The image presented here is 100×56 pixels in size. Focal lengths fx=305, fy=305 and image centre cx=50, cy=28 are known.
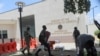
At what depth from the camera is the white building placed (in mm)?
34500

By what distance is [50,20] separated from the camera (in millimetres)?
37906

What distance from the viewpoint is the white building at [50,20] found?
3450cm

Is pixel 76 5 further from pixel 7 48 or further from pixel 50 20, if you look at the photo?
pixel 50 20

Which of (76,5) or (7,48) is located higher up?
(76,5)

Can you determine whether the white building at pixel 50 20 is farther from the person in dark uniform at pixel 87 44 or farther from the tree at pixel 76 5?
the person in dark uniform at pixel 87 44

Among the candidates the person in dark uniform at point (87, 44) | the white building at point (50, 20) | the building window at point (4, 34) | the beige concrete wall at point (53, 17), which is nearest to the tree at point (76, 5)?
the person in dark uniform at point (87, 44)

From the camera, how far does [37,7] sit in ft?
137

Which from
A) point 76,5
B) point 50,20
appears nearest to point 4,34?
point 50,20

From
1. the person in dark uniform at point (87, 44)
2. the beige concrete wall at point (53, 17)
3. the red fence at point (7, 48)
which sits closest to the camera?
the person in dark uniform at point (87, 44)

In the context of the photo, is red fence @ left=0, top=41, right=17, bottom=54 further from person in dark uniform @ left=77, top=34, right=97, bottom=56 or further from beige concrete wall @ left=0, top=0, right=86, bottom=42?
beige concrete wall @ left=0, top=0, right=86, bottom=42

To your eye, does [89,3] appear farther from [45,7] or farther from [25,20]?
[25,20]

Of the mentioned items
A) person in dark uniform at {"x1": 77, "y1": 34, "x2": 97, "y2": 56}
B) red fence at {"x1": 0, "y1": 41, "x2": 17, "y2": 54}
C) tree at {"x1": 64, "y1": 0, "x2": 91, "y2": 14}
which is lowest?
red fence at {"x1": 0, "y1": 41, "x2": 17, "y2": 54}

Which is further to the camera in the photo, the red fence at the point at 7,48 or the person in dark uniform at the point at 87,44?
the red fence at the point at 7,48

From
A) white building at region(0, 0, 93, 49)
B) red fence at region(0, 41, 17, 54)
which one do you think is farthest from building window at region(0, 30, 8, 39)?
red fence at region(0, 41, 17, 54)
